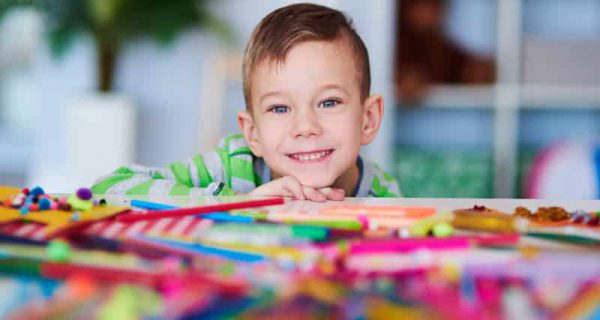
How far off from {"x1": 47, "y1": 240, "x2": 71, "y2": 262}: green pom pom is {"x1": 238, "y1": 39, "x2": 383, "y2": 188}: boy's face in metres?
0.60

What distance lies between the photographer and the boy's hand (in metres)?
0.90

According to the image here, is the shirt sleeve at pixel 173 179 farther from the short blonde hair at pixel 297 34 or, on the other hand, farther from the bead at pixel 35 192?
the bead at pixel 35 192

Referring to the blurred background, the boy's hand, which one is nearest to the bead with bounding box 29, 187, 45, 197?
the boy's hand

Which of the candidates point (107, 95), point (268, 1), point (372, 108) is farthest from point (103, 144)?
point (372, 108)

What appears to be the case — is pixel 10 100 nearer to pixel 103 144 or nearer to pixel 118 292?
pixel 103 144

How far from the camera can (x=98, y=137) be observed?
13.5ft

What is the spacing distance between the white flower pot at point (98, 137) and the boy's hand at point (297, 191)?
326 cm

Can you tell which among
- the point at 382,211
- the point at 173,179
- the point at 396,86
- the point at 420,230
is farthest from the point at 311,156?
the point at 396,86

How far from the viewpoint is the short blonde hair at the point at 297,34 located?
1.08 meters

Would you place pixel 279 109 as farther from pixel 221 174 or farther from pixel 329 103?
pixel 221 174

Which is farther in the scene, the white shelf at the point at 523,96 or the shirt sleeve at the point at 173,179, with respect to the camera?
the white shelf at the point at 523,96

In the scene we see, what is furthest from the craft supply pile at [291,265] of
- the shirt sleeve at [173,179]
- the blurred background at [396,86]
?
the blurred background at [396,86]

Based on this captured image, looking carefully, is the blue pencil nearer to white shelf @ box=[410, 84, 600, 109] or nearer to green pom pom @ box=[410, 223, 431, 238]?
green pom pom @ box=[410, 223, 431, 238]

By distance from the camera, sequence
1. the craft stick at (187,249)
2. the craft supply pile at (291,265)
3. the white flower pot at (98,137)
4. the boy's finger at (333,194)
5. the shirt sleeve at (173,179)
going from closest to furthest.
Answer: the craft supply pile at (291,265) < the craft stick at (187,249) < the boy's finger at (333,194) < the shirt sleeve at (173,179) < the white flower pot at (98,137)
